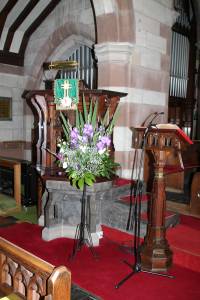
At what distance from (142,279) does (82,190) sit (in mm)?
1236

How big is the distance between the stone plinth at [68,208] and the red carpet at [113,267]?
0.13 meters

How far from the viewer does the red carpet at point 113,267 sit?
113 inches

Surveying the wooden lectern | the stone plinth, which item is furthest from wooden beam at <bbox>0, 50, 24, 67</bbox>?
the wooden lectern

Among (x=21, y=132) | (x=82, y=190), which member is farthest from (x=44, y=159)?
(x=21, y=132)

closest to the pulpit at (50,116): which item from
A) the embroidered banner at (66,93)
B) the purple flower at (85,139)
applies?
the embroidered banner at (66,93)

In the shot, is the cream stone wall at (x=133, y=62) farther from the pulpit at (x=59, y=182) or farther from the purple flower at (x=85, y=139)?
the purple flower at (x=85, y=139)

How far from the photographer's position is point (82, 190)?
379 cm

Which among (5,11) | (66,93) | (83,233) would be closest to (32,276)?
(83,233)

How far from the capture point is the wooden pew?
1490 mm

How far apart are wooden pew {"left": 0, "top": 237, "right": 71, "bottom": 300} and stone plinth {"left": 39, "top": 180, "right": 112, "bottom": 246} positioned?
1.89m

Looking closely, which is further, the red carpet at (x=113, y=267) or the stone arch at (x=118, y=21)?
the stone arch at (x=118, y=21)

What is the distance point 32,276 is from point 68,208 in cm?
247

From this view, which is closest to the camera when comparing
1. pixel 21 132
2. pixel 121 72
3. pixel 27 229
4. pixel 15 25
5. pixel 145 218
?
pixel 145 218

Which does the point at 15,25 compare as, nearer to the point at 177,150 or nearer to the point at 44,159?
the point at 44,159
